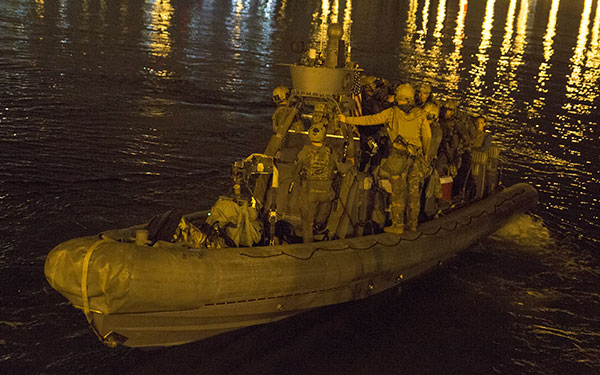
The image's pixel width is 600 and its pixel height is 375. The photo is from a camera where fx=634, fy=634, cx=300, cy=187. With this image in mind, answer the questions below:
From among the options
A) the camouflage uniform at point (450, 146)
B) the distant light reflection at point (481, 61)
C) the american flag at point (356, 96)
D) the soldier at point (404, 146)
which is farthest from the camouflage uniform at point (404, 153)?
the distant light reflection at point (481, 61)

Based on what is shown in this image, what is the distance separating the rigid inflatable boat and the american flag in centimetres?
17

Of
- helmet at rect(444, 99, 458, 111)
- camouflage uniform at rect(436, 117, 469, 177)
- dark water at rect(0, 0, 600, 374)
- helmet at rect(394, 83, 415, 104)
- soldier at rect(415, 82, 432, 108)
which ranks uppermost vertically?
helmet at rect(394, 83, 415, 104)

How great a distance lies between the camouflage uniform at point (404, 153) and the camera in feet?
29.5

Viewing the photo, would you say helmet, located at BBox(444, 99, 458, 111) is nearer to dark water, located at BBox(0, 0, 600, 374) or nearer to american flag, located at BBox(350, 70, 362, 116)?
american flag, located at BBox(350, 70, 362, 116)

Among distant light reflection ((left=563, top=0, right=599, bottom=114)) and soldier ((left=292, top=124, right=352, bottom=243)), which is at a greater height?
soldier ((left=292, top=124, right=352, bottom=243))

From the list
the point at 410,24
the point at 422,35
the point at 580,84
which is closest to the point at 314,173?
the point at 580,84

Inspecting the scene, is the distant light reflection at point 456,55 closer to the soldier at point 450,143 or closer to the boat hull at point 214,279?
the soldier at point 450,143

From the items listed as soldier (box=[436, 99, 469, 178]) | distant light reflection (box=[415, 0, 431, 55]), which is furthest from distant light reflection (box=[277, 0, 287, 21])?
soldier (box=[436, 99, 469, 178])

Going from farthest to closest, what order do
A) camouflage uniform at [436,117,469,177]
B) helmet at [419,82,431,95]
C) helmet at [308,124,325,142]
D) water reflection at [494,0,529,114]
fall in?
water reflection at [494,0,529,114], camouflage uniform at [436,117,469,177], helmet at [419,82,431,95], helmet at [308,124,325,142]

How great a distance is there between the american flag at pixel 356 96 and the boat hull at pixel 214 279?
250cm

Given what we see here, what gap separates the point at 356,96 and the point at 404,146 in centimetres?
257

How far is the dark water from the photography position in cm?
834

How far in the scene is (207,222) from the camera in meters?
8.11

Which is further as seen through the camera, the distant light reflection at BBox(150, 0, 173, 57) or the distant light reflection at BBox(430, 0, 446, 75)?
the distant light reflection at BBox(430, 0, 446, 75)
